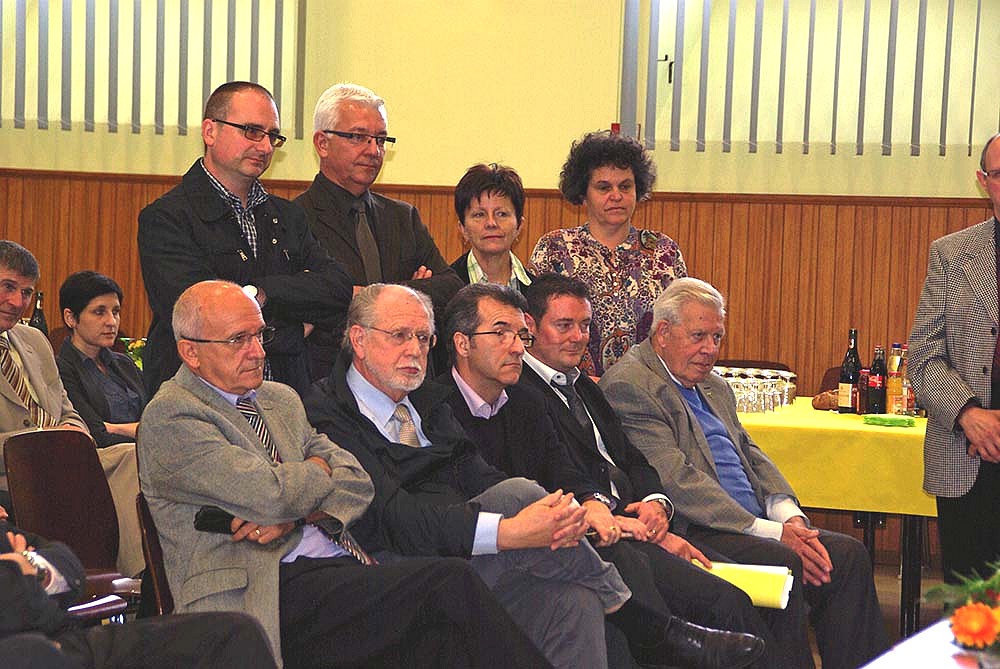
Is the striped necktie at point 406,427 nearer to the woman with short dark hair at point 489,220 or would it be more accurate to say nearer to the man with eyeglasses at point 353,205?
the man with eyeglasses at point 353,205

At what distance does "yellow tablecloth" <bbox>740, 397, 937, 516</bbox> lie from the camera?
4766 mm

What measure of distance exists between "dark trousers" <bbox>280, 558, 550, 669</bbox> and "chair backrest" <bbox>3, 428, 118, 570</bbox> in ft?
3.30

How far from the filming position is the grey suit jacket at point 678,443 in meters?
3.99

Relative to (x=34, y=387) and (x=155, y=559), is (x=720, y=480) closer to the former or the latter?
(x=155, y=559)

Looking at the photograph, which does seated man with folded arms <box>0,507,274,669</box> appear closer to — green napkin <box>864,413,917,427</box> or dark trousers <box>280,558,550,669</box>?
dark trousers <box>280,558,550,669</box>

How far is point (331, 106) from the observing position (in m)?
4.18

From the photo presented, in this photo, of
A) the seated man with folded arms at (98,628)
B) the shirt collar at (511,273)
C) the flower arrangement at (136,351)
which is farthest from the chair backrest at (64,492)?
the flower arrangement at (136,351)

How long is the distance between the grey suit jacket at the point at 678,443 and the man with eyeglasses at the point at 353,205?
64 centimetres

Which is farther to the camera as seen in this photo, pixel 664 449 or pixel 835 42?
pixel 835 42

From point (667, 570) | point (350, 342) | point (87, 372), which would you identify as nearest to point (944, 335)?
point (667, 570)

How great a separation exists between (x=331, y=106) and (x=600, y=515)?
162 cm

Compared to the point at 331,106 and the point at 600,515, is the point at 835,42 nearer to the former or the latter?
the point at 331,106

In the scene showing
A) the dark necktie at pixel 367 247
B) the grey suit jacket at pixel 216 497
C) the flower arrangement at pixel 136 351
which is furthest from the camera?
the flower arrangement at pixel 136 351

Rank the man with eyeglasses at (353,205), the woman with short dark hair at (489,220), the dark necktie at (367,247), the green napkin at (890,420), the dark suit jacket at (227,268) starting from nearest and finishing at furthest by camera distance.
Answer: the dark suit jacket at (227,268), the man with eyeglasses at (353,205), the dark necktie at (367,247), the woman with short dark hair at (489,220), the green napkin at (890,420)
